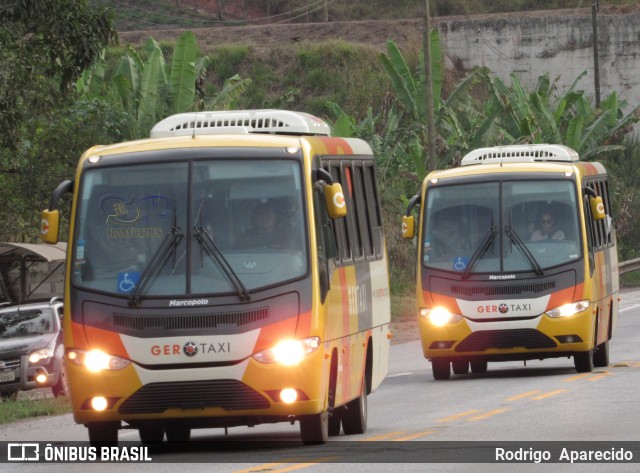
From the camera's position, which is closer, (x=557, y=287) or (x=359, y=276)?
(x=359, y=276)

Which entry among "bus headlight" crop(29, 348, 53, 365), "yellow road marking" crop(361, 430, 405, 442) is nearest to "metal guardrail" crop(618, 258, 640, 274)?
"bus headlight" crop(29, 348, 53, 365)

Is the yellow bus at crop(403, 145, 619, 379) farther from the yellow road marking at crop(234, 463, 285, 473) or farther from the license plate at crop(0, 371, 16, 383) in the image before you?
the yellow road marking at crop(234, 463, 285, 473)

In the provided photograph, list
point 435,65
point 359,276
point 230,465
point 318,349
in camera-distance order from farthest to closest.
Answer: point 435,65
point 359,276
point 318,349
point 230,465

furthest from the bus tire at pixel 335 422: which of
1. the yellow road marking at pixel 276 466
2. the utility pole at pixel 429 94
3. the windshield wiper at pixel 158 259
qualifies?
the utility pole at pixel 429 94

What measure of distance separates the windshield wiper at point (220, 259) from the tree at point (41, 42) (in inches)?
329

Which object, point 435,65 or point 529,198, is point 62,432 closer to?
point 529,198

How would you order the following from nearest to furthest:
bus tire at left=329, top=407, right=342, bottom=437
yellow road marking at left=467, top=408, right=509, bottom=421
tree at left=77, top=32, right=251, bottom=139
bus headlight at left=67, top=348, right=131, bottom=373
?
bus headlight at left=67, top=348, right=131, bottom=373, bus tire at left=329, top=407, right=342, bottom=437, yellow road marking at left=467, top=408, right=509, bottom=421, tree at left=77, top=32, right=251, bottom=139

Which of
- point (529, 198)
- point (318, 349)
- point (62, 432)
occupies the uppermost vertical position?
point (529, 198)

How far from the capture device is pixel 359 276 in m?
Answer: 14.1

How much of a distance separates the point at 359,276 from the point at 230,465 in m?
3.61

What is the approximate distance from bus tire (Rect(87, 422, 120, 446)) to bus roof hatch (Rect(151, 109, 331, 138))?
2791 millimetres

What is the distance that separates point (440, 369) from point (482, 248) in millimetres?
1822

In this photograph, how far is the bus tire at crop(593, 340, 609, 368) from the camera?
21.3 meters

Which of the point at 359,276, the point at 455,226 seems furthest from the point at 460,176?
the point at 359,276
